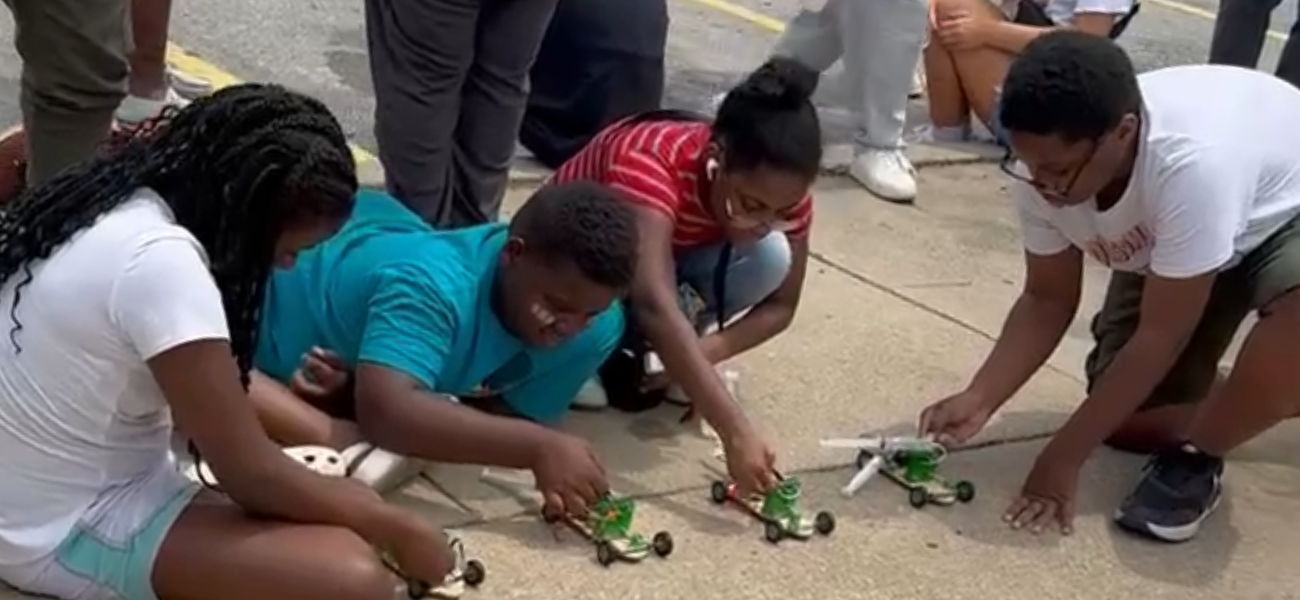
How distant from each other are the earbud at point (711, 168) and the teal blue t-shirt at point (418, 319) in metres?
0.32

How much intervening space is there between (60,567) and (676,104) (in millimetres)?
4012

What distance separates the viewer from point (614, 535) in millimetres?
3404

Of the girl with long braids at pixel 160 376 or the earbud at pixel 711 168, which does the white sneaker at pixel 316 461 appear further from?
the earbud at pixel 711 168

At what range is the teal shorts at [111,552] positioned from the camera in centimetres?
291

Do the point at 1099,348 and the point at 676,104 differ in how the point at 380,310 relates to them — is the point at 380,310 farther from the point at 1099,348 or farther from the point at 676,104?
the point at 676,104

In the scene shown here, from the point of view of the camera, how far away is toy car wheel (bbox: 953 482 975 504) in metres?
3.87

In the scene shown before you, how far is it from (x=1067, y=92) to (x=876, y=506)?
838 millimetres

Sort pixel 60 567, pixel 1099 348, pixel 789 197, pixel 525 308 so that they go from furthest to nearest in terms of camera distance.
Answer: pixel 1099 348, pixel 789 197, pixel 525 308, pixel 60 567

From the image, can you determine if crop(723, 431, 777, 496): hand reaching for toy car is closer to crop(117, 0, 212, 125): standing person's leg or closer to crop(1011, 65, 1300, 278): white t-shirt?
crop(1011, 65, 1300, 278): white t-shirt

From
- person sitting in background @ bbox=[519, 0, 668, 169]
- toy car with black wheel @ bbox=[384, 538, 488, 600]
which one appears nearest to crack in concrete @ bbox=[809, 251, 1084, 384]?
person sitting in background @ bbox=[519, 0, 668, 169]

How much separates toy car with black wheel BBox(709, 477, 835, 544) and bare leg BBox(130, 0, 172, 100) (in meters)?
2.40

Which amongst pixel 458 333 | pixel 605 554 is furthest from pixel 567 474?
pixel 458 333

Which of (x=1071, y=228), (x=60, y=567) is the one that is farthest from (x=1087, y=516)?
(x=60, y=567)

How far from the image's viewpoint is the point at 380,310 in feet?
11.3
